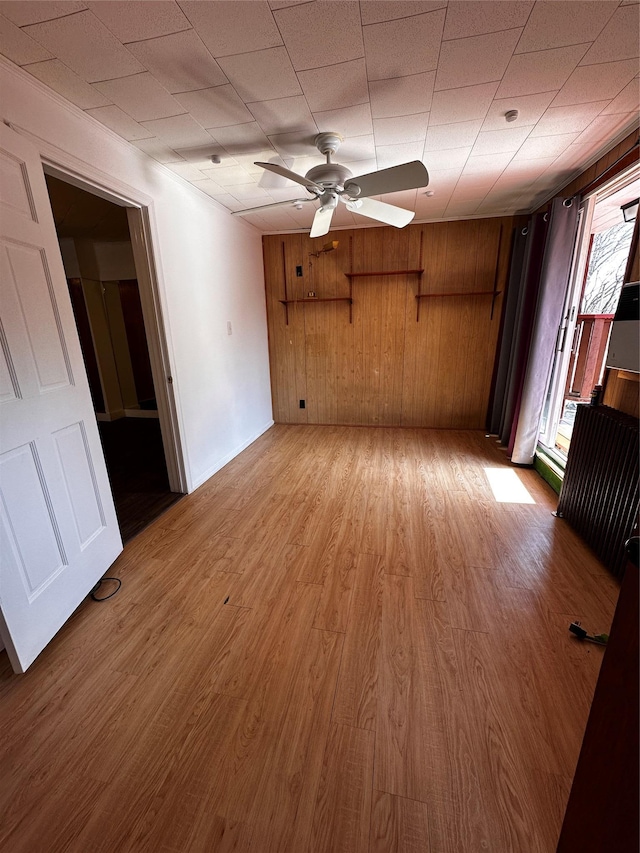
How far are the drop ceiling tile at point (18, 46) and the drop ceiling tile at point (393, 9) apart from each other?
131 centimetres

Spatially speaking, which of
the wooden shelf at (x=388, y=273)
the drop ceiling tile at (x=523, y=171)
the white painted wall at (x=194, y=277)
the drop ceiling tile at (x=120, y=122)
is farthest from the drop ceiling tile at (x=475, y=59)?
the wooden shelf at (x=388, y=273)

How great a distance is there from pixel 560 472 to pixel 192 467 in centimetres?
309

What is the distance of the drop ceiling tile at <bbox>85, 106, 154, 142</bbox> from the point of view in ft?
5.91

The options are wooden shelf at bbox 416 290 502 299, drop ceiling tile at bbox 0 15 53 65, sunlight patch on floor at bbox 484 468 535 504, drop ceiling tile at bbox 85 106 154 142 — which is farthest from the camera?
wooden shelf at bbox 416 290 502 299

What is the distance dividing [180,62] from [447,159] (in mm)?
1856

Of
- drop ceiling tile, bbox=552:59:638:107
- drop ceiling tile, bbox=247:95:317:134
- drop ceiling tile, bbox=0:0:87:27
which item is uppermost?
drop ceiling tile, bbox=552:59:638:107

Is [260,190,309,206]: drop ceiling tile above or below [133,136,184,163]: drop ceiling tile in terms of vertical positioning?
below

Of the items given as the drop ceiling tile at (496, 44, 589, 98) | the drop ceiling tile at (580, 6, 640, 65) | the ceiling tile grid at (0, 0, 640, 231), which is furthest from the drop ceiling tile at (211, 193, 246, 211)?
the drop ceiling tile at (580, 6, 640, 65)

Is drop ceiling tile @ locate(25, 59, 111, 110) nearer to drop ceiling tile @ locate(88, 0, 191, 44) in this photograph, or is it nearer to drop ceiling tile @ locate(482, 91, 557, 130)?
drop ceiling tile @ locate(88, 0, 191, 44)

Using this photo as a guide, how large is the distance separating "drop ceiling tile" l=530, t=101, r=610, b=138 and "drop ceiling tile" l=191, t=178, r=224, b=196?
2.30m

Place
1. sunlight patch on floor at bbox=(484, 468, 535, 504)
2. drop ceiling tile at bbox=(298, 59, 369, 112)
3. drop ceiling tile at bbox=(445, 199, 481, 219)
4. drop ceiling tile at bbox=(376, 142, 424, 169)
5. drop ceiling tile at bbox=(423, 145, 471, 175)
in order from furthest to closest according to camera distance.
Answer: drop ceiling tile at bbox=(445, 199, 481, 219) → sunlight patch on floor at bbox=(484, 468, 535, 504) → drop ceiling tile at bbox=(423, 145, 471, 175) → drop ceiling tile at bbox=(376, 142, 424, 169) → drop ceiling tile at bbox=(298, 59, 369, 112)

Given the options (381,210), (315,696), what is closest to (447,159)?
(381,210)

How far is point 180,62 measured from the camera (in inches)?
58.0

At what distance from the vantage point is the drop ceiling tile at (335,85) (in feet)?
5.04
